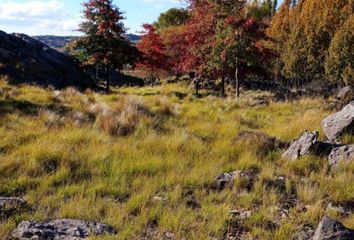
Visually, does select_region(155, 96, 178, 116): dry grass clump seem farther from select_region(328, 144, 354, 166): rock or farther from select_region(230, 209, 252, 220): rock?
select_region(230, 209, 252, 220): rock

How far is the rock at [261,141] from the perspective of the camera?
7504 mm

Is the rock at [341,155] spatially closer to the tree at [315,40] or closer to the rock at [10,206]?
the rock at [10,206]

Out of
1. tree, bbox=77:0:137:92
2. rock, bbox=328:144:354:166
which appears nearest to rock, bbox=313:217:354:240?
rock, bbox=328:144:354:166

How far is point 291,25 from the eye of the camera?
43.6m

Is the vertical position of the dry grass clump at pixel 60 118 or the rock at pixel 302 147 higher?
the dry grass clump at pixel 60 118

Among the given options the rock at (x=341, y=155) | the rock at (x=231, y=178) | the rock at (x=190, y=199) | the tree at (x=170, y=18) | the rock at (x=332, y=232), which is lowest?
the rock at (x=190, y=199)

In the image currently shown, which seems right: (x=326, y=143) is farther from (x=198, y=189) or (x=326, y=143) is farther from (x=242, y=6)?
(x=242, y=6)

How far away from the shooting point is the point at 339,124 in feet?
27.2

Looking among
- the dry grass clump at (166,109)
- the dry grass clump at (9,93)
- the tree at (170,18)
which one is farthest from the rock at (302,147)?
the tree at (170,18)

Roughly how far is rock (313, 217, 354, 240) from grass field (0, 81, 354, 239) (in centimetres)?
54

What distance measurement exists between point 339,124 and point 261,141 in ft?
5.72

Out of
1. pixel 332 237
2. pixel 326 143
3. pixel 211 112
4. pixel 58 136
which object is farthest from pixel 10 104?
pixel 332 237

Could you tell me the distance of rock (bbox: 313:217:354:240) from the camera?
3.88 meters

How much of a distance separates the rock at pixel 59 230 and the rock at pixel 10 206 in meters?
0.36
